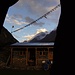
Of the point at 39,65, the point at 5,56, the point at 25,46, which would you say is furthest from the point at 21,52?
the point at 5,56

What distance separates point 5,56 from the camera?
4631cm

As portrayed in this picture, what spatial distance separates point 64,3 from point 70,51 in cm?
99

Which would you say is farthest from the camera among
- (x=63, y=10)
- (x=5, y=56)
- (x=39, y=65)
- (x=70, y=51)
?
(x=5, y=56)

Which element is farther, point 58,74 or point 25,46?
point 25,46

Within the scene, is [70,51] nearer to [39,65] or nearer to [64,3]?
[64,3]

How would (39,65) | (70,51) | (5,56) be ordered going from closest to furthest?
(70,51)
(39,65)
(5,56)

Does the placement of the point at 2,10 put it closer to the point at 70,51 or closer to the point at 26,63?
the point at 70,51

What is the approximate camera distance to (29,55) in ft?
128

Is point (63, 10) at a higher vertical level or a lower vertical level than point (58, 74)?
higher

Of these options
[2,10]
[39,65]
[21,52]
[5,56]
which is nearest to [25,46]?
[21,52]

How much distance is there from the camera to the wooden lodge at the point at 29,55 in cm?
3672

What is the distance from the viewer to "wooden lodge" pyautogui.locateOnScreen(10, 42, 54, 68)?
3672cm

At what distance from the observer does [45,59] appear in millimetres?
36531

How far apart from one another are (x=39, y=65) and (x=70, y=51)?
32.4 metres
